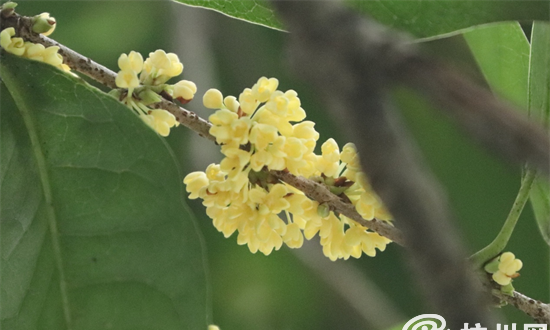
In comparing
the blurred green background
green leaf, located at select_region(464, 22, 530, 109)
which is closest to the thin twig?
green leaf, located at select_region(464, 22, 530, 109)

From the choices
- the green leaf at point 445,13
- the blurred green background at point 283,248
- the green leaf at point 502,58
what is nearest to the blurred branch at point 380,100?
the green leaf at point 445,13

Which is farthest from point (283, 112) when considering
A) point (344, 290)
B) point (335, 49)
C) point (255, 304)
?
point (255, 304)

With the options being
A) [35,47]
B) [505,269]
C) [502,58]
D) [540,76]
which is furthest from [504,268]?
[35,47]

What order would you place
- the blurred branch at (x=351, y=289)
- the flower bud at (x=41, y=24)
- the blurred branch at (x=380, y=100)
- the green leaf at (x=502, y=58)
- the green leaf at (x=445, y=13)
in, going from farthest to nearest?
the blurred branch at (x=351, y=289) < the green leaf at (x=502, y=58) < the flower bud at (x=41, y=24) < the green leaf at (x=445, y=13) < the blurred branch at (x=380, y=100)

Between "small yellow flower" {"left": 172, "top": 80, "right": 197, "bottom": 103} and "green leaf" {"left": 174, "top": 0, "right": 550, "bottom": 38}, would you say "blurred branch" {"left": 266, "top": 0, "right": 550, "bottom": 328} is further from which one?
"small yellow flower" {"left": 172, "top": 80, "right": 197, "bottom": 103}

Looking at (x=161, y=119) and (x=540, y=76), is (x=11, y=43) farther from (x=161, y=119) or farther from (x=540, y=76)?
(x=540, y=76)

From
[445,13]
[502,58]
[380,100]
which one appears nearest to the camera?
[380,100]

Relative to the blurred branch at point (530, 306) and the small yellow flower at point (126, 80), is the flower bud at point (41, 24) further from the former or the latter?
the blurred branch at point (530, 306)
